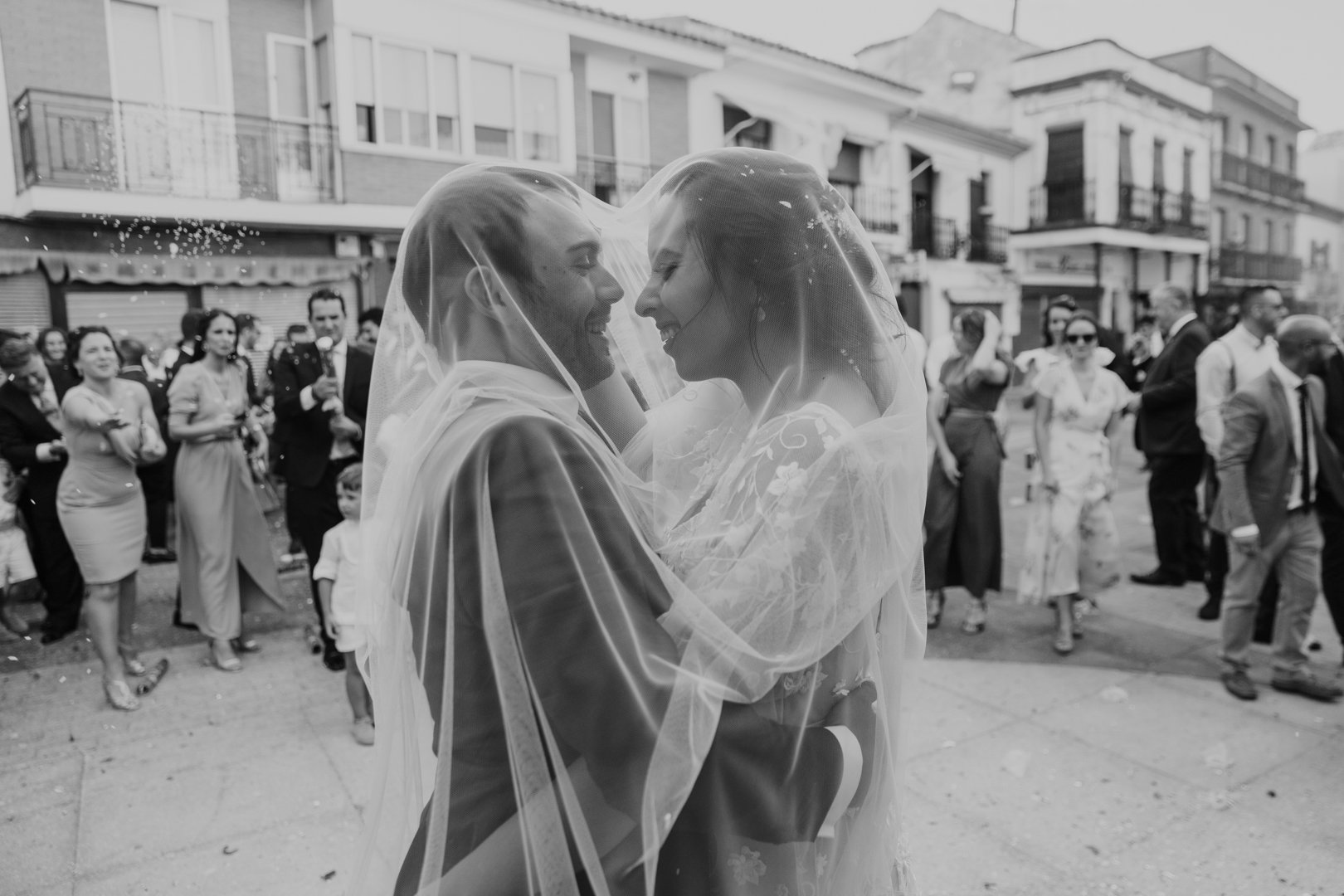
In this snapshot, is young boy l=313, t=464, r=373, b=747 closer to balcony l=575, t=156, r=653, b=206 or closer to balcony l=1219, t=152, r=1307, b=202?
balcony l=575, t=156, r=653, b=206

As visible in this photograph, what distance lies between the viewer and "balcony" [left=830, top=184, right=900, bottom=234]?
1944 cm

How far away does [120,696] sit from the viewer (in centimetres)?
413

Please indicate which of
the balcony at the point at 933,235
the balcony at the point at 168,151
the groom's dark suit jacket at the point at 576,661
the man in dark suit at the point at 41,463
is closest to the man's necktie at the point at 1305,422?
the groom's dark suit jacket at the point at 576,661

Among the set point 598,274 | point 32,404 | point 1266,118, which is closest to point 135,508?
point 32,404

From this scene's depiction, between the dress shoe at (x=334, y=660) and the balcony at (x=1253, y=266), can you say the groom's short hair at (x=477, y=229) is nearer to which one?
the dress shoe at (x=334, y=660)

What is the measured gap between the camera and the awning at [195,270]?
9.58m

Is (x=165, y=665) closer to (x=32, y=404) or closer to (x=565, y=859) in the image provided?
(x=32, y=404)

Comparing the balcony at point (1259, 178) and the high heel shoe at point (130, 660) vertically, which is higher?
the balcony at point (1259, 178)

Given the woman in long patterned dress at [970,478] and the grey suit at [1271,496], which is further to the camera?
the woman in long patterned dress at [970,478]

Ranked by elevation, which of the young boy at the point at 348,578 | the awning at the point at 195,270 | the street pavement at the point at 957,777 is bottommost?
the street pavement at the point at 957,777

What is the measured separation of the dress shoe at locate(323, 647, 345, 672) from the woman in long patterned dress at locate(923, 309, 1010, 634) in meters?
3.01

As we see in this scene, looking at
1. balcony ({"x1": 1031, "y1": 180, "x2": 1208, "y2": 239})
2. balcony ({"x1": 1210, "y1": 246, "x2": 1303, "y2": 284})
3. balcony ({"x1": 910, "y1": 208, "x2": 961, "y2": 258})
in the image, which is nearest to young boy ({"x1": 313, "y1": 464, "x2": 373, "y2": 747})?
balcony ({"x1": 910, "y1": 208, "x2": 961, "y2": 258})

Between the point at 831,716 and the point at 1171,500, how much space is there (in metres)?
5.38

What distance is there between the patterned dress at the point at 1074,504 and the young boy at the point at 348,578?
3.30 metres
